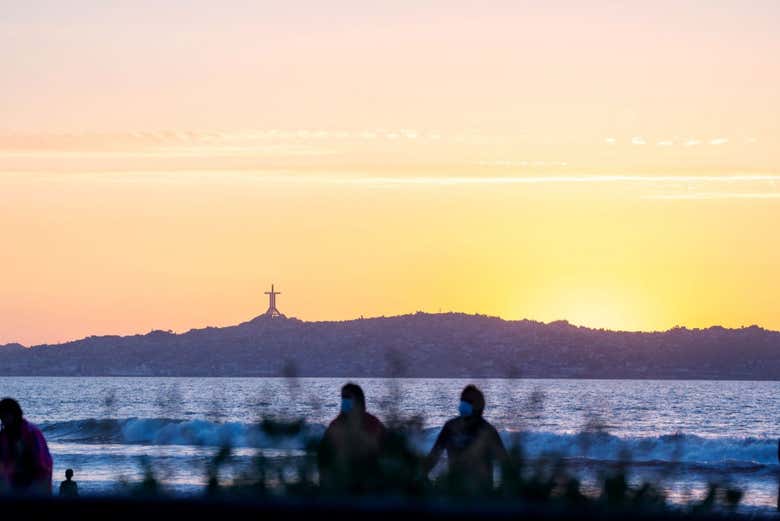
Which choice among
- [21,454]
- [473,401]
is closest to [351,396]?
[473,401]

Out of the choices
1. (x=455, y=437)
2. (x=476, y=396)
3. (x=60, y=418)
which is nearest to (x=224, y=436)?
(x=455, y=437)

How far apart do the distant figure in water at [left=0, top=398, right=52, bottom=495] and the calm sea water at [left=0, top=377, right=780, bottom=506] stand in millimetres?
376

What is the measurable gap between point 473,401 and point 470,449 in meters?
1.92

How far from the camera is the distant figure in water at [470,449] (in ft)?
17.3

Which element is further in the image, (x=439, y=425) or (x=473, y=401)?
(x=439, y=425)

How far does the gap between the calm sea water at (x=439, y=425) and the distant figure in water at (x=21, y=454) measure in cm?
38

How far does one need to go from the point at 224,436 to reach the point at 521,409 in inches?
59.5

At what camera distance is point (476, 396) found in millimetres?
7941

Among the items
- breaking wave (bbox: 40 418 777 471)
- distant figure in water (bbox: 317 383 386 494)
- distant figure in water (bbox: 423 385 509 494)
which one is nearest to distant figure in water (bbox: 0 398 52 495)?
breaking wave (bbox: 40 418 777 471)

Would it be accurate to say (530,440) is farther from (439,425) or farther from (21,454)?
(439,425)

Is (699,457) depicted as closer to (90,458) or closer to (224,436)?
(90,458)

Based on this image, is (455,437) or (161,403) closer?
(161,403)

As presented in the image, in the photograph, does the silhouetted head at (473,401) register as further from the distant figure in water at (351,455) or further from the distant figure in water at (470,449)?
the distant figure in water at (351,455)

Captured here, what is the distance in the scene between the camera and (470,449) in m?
6.05
